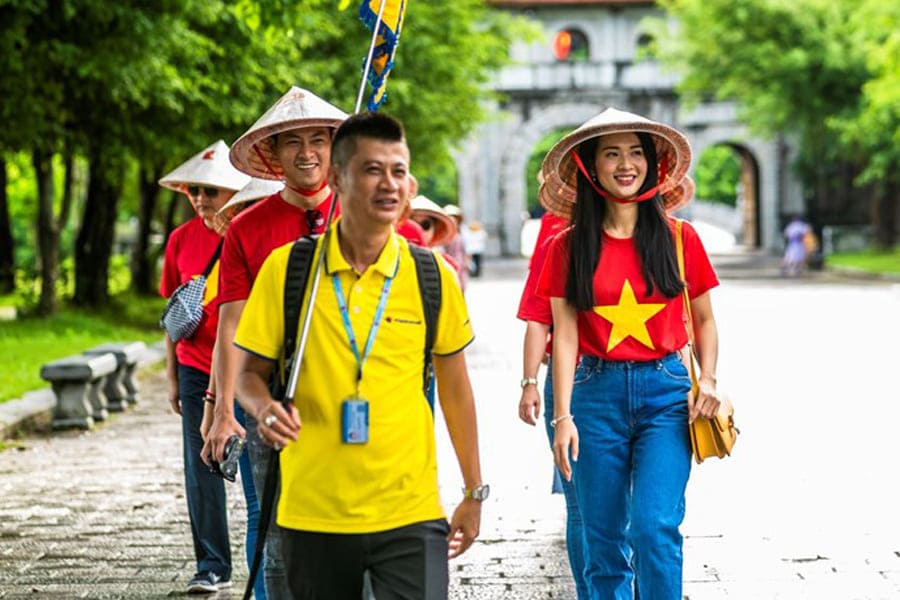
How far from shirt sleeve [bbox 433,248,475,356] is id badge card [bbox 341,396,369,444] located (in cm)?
31

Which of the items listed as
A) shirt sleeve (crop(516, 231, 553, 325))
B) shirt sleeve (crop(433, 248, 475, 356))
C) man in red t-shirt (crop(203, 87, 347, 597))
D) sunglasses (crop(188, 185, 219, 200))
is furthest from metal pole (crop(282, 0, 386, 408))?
sunglasses (crop(188, 185, 219, 200))

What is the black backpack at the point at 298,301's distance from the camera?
4.23 m

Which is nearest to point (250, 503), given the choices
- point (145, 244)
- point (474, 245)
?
point (145, 244)

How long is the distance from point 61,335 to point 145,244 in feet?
35.6

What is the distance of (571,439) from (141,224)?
2617 centimetres

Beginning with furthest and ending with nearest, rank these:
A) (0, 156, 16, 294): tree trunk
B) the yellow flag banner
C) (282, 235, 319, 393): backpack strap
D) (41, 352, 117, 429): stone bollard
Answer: (0, 156, 16, 294): tree trunk
(41, 352, 117, 429): stone bollard
the yellow flag banner
(282, 235, 319, 393): backpack strap

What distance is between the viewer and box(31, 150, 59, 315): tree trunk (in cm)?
2361

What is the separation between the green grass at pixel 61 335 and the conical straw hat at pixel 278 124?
8.75 metres

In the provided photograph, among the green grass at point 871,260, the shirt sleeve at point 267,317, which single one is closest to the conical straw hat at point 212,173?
the shirt sleeve at point 267,317

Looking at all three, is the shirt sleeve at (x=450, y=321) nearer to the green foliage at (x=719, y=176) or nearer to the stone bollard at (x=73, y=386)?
the stone bollard at (x=73, y=386)

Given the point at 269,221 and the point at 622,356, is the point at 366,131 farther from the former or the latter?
the point at 622,356

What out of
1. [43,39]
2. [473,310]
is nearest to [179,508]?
[43,39]

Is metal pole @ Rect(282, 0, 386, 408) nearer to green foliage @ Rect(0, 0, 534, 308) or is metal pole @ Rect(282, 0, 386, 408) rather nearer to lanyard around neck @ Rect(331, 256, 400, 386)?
lanyard around neck @ Rect(331, 256, 400, 386)

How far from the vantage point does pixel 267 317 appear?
4258 mm
